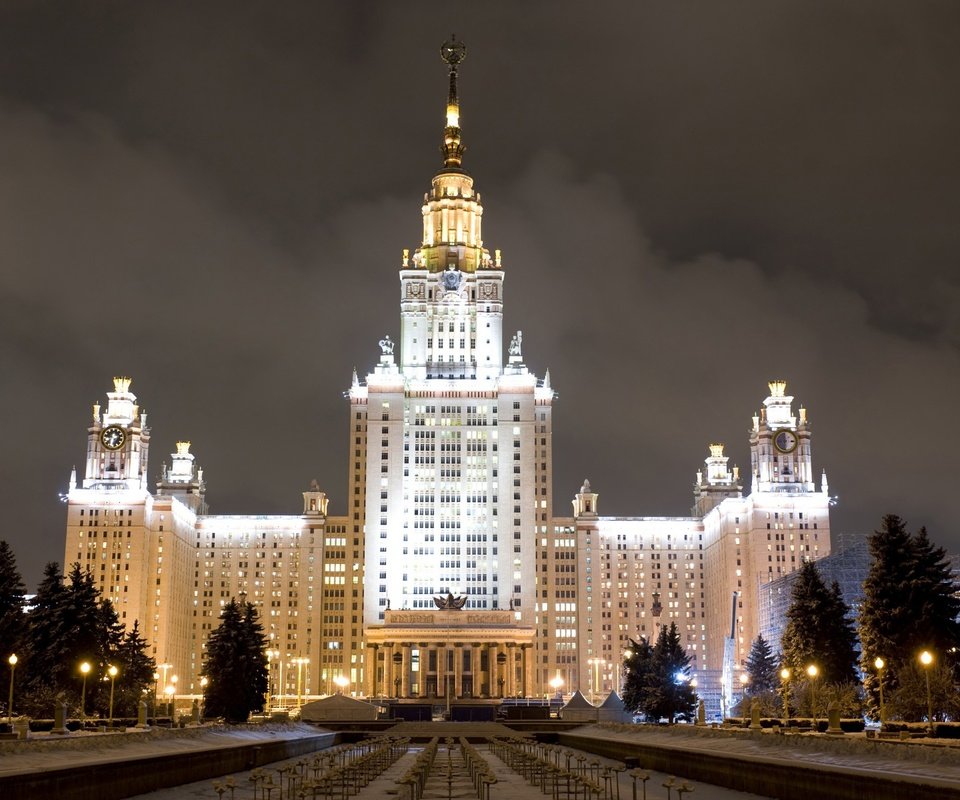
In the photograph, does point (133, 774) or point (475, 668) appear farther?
point (475, 668)

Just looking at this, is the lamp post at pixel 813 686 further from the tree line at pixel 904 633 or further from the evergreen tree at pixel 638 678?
the evergreen tree at pixel 638 678

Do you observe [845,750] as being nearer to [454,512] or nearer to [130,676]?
[130,676]

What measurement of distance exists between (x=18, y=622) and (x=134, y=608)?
114611 millimetres

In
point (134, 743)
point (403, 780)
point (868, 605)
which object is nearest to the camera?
point (403, 780)

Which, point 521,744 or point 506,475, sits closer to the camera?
point 521,744

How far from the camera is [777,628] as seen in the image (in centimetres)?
18162

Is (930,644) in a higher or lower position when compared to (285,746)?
higher

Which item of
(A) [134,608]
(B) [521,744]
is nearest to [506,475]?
(A) [134,608]

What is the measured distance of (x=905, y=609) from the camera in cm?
7700

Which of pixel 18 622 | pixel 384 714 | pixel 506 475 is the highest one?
pixel 506 475

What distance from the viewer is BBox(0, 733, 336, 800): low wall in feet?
111

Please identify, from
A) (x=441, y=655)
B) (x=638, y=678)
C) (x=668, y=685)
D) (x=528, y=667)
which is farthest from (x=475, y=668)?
(x=668, y=685)

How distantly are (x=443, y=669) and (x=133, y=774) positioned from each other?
141181mm

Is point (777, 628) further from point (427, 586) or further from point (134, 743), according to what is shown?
point (134, 743)
